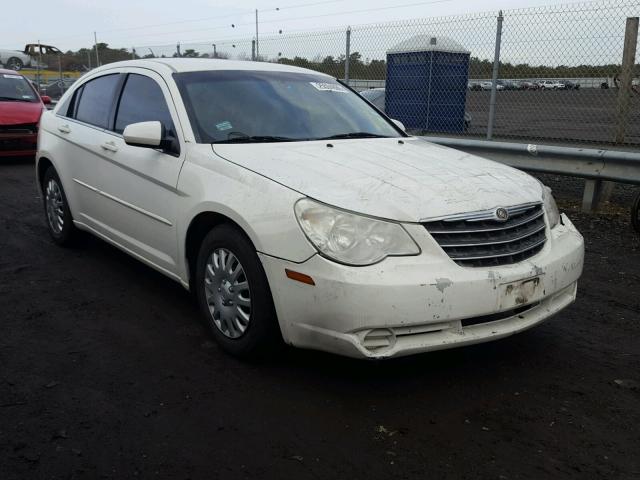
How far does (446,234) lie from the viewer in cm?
300

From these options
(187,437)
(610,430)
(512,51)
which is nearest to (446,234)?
(610,430)

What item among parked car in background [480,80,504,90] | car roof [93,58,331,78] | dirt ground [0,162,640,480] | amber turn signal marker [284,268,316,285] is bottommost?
dirt ground [0,162,640,480]

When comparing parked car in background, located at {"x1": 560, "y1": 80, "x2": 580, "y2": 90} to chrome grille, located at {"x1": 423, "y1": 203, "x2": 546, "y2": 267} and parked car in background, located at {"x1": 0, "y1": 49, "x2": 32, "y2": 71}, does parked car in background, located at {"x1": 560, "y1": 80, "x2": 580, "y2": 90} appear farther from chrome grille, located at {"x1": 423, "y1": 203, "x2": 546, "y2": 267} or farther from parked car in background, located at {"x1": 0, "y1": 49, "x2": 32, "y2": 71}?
parked car in background, located at {"x1": 0, "y1": 49, "x2": 32, "y2": 71}

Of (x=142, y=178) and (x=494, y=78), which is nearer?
(x=142, y=178)

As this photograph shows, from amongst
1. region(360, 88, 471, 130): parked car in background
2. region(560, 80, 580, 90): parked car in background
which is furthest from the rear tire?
region(360, 88, 471, 130): parked car in background

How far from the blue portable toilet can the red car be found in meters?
6.19

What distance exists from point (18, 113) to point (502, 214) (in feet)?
32.6

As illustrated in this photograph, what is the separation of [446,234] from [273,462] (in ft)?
4.23

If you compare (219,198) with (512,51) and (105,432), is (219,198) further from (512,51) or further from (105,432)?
(512,51)

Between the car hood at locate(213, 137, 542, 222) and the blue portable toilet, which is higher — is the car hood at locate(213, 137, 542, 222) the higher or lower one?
the lower one

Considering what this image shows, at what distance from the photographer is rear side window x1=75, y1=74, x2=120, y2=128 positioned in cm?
480

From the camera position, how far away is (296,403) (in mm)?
3021

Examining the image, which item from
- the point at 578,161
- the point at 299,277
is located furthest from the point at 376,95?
the point at 299,277

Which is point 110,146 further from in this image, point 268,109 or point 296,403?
point 296,403
